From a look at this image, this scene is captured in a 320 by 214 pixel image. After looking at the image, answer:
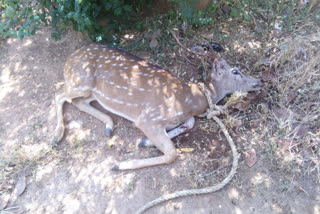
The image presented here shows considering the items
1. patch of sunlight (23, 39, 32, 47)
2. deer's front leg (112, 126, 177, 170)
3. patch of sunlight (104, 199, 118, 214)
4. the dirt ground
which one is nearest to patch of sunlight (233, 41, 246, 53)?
the dirt ground

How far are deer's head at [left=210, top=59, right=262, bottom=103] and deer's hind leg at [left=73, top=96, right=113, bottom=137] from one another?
156 centimetres

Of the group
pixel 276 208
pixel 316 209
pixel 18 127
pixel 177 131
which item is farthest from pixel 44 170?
pixel 316 209

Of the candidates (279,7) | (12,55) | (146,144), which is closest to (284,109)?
(146,144)

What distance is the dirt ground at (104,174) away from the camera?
2.62m

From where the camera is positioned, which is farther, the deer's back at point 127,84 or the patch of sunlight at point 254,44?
the patch of sunlight at point 254,44

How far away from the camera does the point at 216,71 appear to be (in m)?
3.40

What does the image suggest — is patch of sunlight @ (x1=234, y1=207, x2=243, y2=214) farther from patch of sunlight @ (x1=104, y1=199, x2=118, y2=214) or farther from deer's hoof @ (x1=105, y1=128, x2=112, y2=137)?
deer's hoof @ (x1=105, y1=128, x2=112, y2=137)

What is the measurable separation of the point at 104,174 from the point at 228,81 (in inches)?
81.8

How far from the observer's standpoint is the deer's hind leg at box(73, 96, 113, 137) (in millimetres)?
3436

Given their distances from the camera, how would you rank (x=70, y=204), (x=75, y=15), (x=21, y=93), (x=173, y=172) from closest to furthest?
(x=70, y=204)
(x=173, y=172)
(x=75, y=15)
(x=21, y=93)

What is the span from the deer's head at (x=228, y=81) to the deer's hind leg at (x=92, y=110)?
1.56 metres

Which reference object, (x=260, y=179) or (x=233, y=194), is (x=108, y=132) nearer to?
(x=233, y=194)

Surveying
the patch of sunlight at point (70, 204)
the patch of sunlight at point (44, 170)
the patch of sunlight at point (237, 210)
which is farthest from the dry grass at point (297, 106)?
the patch of sunlight at point (44, 170)

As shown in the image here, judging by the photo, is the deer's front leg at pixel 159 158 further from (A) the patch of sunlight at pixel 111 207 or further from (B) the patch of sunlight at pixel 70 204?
(B) the patch of sunlight at pixel 70 204
